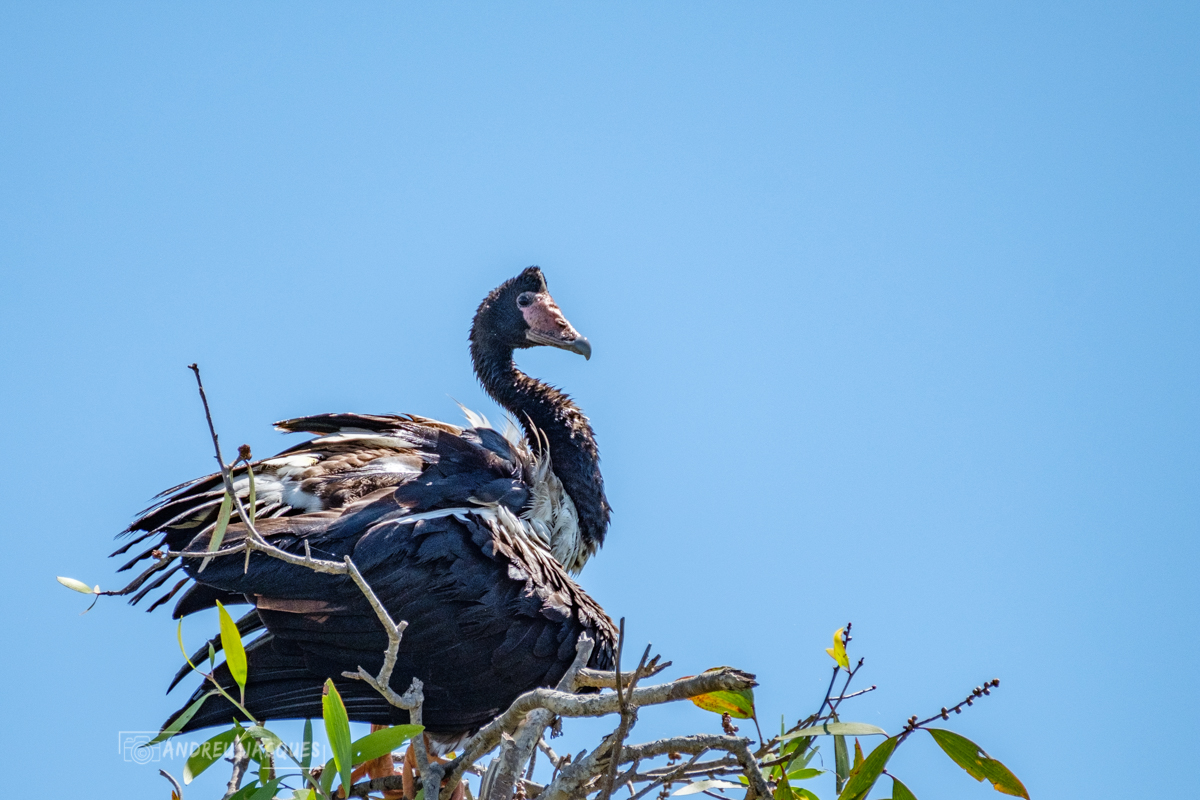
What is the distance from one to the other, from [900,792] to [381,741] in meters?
1.26

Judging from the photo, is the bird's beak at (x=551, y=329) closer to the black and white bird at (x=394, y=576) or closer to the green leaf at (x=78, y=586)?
the black and white bird at (x=394, y=576)

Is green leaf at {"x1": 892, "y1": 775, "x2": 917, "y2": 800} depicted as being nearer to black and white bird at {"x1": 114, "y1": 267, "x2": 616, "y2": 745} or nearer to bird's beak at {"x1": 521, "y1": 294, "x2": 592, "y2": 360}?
black and white bird at {"x1": 114, "y1": 267, "x2": 616, "y2": 745}

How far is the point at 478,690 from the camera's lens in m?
4.12

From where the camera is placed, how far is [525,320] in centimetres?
593

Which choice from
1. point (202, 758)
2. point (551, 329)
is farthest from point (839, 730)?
point (551, 329)

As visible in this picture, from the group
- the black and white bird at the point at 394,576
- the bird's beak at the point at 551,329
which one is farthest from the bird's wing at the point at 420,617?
the bird's beak at the point at 551,329

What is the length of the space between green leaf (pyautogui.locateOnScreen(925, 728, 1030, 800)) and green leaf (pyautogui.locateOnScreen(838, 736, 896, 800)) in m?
0.13

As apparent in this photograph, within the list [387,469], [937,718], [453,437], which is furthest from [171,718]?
[937,718]

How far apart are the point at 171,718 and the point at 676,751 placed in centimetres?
174

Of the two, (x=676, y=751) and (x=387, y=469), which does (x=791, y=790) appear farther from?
(x=387, y=469)

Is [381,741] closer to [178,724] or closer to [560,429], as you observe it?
[178,724]

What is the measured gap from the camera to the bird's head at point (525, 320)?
19.2 feet

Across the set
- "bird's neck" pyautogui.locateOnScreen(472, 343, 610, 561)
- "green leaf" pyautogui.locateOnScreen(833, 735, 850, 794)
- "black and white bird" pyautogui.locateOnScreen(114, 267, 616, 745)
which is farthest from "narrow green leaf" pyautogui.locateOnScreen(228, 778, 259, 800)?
"bird's neck" pyautogui.locateOnScreen(472, 343, 610, 561)

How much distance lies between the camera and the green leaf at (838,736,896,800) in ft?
9.46
